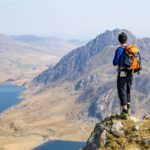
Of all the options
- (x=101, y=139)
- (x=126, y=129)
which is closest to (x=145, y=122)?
(x=126, y=129)

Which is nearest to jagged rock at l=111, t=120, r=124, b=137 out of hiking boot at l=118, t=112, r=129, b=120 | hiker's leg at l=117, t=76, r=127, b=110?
hiking boot at l=118, t=112, r=129, b=120

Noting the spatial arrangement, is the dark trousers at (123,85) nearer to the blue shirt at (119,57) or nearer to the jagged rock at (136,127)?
the blue shirt at (119,57)

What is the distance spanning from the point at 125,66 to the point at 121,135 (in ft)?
13.9

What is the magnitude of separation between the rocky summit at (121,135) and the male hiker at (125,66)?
0.92 m

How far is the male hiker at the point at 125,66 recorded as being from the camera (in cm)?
2641

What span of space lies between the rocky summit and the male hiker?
92 centimetres

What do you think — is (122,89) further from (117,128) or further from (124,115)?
(117,128)

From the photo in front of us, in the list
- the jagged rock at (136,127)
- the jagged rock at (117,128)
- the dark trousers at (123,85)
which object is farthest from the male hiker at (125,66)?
the jagged rock at (136,127)

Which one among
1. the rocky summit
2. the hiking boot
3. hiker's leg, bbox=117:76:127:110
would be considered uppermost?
hiker's leg, bbox=117:76:127:110

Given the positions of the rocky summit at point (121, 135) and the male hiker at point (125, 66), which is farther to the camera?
the male hiker at point (125, 66)

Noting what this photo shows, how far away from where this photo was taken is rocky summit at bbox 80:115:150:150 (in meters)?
24.9

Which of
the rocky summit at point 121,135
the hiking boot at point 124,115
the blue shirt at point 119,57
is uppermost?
the blue shirt at point 119,57

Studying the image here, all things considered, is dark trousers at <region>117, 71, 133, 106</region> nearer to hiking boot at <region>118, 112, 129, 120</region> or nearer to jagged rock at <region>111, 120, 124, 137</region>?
hiking boot at <region>118, 112, 129, 120</region>

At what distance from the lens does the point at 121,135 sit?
84.9 feet
